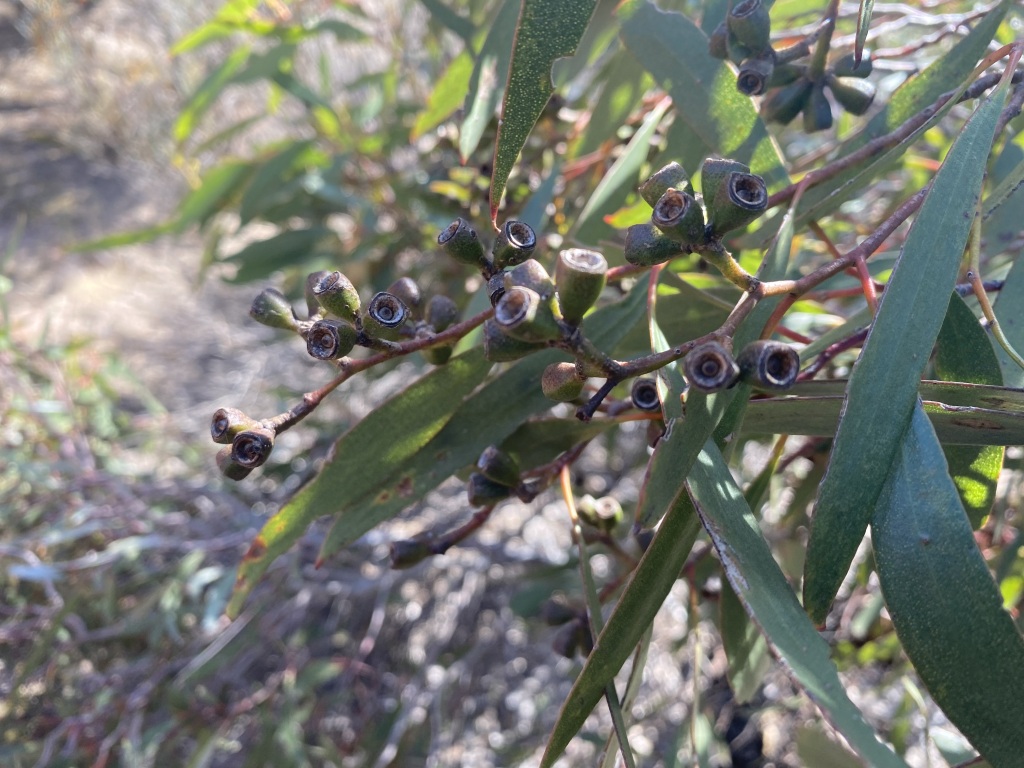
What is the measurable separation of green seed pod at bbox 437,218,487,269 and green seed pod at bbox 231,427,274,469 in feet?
0.70

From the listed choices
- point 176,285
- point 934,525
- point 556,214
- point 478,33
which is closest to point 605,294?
point 556,214

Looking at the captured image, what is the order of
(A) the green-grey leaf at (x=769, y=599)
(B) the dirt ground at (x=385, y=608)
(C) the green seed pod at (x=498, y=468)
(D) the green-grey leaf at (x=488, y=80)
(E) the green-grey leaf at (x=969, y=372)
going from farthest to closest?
(B) the dirt ground at (x=385, y=608)
(D) the green-grey leaf at (x=488, y=80)
(C) the green seed pod at (x=498, y=468)
(E) the green-grey leaf at (x=969, y=372)
(A) the green-grey leaf at (x=769, y=599)

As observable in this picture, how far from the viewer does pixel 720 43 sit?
81 centimetres

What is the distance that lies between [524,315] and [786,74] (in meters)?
0.58

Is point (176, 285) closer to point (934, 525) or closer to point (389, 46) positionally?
point (389, 46)

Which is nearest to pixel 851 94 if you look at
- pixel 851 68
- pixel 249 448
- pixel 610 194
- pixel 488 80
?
pixel 851 68

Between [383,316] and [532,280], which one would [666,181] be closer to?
[532,280]

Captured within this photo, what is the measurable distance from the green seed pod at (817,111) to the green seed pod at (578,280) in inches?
19.7

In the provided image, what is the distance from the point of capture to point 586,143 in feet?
4.16

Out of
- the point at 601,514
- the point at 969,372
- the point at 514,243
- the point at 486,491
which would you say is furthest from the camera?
the point at 601,514

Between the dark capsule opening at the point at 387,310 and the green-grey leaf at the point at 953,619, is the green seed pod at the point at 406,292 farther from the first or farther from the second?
the green-grey leaf at the point at 953,619

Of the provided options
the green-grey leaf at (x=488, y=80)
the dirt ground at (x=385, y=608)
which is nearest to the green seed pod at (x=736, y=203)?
the green-grey leaf at (x=488, y=80)

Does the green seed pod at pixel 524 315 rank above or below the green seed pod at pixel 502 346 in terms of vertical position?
above

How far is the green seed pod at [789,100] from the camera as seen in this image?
850 millimetres
